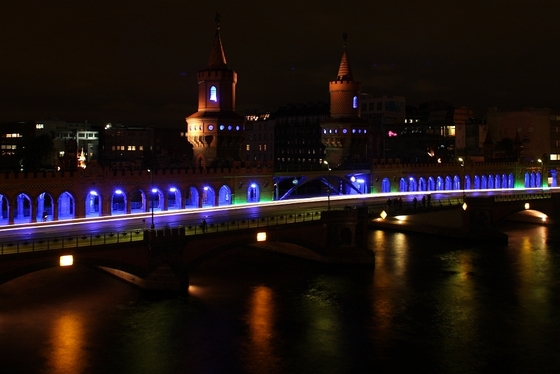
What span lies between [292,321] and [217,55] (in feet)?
141

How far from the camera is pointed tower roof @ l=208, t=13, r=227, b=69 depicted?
82.4m

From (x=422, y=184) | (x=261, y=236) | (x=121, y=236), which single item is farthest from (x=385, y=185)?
(x=121, y=236)

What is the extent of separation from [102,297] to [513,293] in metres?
33.9

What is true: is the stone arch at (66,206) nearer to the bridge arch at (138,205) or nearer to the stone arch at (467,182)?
the bridge arch at (138,205)

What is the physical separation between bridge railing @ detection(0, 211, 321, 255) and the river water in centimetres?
470

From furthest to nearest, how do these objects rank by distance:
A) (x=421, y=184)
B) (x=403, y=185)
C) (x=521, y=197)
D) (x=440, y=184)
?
(x=440, y=184), (x=421, y=184), (x=403, y=185), (x=521, y=197)

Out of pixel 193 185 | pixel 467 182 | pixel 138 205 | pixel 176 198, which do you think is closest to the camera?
pixel 138 205

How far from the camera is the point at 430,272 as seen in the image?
66.1 metres

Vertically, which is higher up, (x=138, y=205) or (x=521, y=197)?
(x=138, y=205)

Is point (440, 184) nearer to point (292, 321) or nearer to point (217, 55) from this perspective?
point (217, 55)

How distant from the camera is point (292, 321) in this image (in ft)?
162

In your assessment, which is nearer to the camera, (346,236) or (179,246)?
(179,246)

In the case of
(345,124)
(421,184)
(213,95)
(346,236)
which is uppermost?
(213,95)

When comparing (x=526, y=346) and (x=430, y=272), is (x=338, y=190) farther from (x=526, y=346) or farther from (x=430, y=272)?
(x=526, y=346)
